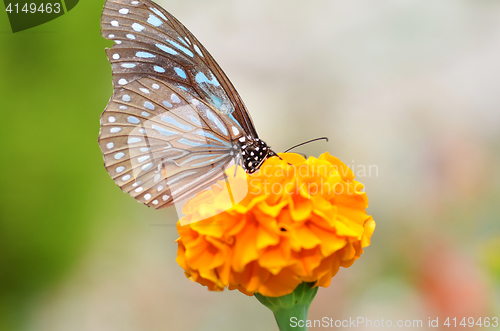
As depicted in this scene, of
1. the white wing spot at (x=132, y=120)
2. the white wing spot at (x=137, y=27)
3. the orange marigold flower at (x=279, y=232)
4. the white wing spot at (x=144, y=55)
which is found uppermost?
the white wing spot at (x=137, y=27)

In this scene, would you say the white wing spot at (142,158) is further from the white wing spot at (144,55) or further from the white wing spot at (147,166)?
the white wing spot at (144,55)

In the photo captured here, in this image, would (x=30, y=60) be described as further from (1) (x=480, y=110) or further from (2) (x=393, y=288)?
(1) (x=480, y=110)

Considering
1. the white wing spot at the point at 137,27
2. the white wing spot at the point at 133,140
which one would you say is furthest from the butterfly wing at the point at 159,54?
the white wing spot at the point at 133,140

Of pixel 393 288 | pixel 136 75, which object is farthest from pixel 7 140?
pixel 393 288

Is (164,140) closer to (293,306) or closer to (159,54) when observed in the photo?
(159,54)

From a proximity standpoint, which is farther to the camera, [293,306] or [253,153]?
[253,153]

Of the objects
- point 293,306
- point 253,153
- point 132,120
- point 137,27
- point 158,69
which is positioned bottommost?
point 293,306

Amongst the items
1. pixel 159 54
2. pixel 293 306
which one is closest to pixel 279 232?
pixel 293 306
